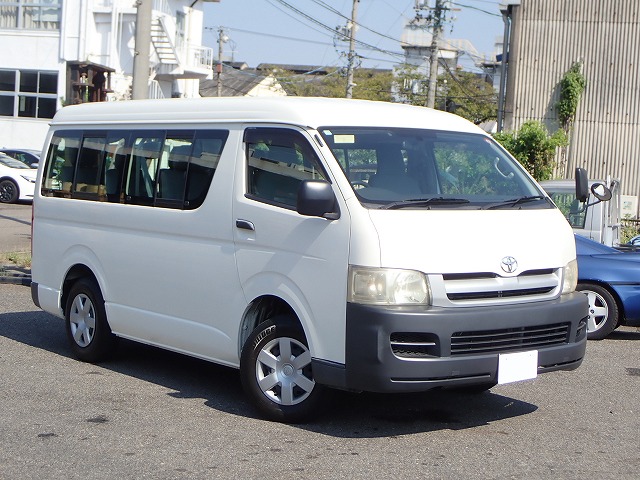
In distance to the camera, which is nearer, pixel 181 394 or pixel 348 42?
pixel 181 394

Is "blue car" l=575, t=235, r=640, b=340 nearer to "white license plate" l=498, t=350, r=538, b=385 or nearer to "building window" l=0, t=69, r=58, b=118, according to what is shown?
Result: "white license plate" l=498, t=350, r=538, b=385

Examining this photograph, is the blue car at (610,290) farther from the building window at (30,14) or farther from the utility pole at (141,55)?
the building window at (30,14)

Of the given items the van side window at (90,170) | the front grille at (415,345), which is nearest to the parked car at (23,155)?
the van side window at (90,170)

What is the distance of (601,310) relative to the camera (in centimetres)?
1085

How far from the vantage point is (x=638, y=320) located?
35.3ft

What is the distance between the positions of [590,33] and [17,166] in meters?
16.5

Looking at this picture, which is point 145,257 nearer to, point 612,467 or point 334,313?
point 334,313

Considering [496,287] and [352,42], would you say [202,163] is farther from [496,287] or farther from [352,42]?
[352,42]

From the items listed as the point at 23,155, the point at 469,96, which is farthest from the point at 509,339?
the point at 469,96

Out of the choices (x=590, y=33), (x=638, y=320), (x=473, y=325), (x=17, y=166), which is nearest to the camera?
(x=473, y=325)

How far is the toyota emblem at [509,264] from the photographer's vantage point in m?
6.33

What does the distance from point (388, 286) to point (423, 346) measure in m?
0.43

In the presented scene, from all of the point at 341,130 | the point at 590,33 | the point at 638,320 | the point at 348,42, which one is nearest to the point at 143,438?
the point at 341,130

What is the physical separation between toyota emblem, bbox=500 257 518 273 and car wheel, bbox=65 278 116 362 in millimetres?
3711
